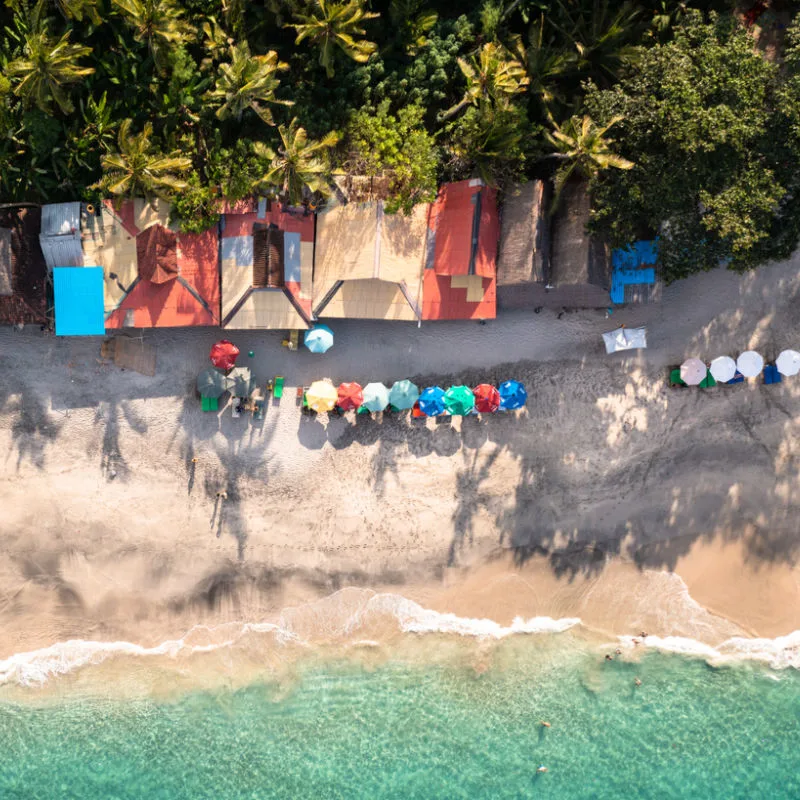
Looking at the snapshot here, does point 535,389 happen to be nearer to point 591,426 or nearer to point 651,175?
point 591,426

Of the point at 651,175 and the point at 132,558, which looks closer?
the point at 651,175

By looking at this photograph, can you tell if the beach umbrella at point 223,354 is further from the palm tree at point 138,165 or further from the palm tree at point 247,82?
the palm tree at point 247,82

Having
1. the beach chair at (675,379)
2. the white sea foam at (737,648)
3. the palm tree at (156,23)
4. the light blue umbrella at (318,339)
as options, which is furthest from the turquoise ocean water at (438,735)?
the palm tree at (156,23)

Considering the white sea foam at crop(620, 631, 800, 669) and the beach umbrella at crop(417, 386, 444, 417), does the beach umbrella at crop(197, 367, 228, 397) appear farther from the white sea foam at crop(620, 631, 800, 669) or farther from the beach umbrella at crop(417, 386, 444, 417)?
the white sea foam at crop(620, 631, 800, 669)

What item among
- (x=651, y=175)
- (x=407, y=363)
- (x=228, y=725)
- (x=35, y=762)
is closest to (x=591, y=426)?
(x=407, y=363)

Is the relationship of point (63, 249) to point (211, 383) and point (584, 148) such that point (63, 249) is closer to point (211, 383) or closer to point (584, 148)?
point (211, 383)

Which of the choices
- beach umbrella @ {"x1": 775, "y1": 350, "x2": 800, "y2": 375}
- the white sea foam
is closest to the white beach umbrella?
beach umbrella @ {"x1": 775, "y1": 350, "x2": 800, "y2": 375}
